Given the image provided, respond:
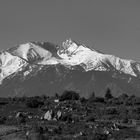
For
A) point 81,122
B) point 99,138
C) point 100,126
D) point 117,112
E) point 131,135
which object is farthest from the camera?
point 117,112

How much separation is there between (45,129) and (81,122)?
8.54 metres

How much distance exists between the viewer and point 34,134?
46.6 meters

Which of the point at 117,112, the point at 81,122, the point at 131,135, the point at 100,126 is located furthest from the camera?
the point at 117,112

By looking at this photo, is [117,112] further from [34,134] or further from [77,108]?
[34,134]

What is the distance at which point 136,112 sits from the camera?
71.9 metres

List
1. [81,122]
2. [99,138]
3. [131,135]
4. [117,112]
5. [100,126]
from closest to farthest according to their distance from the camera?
[99,138] < [131,135] < [100,126] < [81,122] < [117,112]

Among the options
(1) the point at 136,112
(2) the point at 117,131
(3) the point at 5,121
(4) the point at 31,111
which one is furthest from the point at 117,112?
(2) the point at 117,131

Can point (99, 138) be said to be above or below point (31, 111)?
below

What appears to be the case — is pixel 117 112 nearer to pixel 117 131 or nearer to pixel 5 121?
pixel 5 121

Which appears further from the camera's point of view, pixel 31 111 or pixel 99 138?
pixel 31 111

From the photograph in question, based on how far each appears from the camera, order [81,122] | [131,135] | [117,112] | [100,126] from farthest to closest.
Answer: [117,112], [81,122], [100,126], [131,135]

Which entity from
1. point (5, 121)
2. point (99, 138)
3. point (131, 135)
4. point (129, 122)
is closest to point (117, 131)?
point (131, 135)

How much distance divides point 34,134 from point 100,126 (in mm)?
9524

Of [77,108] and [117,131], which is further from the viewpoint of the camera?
[77,108]
